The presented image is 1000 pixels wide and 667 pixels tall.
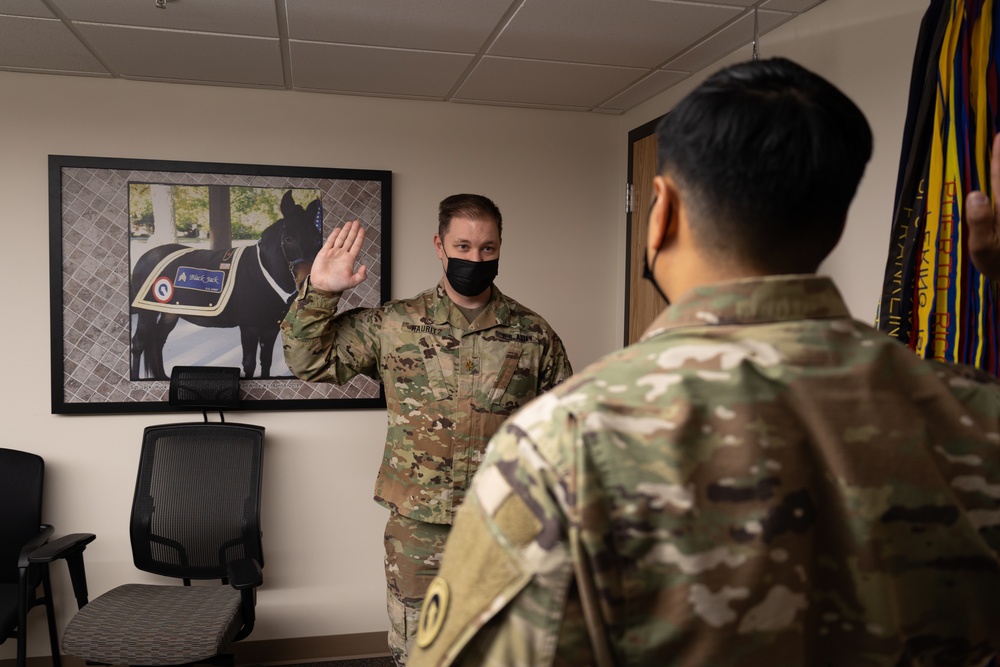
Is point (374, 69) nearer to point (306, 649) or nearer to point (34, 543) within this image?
point (34, 543)

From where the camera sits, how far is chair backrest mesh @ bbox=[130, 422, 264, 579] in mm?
2943

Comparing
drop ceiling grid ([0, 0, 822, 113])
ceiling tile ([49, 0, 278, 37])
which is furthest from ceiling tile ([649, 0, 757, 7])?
ceiling tile ([49, 0, 278, 37])

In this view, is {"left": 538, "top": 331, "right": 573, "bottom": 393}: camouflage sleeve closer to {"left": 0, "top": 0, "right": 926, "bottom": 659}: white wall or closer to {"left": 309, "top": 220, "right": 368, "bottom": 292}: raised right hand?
{"left": 309, "top": 220, "right": 368, "bottom": 292}: raised right hand

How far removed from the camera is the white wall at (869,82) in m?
1.97

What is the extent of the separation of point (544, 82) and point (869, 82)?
1261 millimetres

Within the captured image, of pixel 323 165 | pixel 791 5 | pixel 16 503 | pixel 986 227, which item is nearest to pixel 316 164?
pixel 323 165

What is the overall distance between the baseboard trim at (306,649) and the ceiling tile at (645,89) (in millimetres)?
2539

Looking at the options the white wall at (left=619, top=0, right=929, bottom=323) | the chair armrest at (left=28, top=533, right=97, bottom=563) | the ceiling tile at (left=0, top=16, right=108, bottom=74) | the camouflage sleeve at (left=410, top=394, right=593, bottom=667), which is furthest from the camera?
A: the chair armrest at (left=28, top=533, right=97, bottom=563)

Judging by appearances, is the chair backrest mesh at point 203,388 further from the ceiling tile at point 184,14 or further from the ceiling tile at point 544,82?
the ceiling tile at point 544,82

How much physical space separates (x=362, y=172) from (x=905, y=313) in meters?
2.24

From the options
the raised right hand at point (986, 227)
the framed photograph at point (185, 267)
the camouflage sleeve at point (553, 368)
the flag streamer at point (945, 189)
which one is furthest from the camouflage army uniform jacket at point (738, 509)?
the framed photograph at point (185, 267)

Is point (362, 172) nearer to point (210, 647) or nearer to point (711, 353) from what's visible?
point (210, 647)

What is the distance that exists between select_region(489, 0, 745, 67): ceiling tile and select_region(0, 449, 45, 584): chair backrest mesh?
7.75 feet

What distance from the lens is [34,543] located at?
9.14 ft
